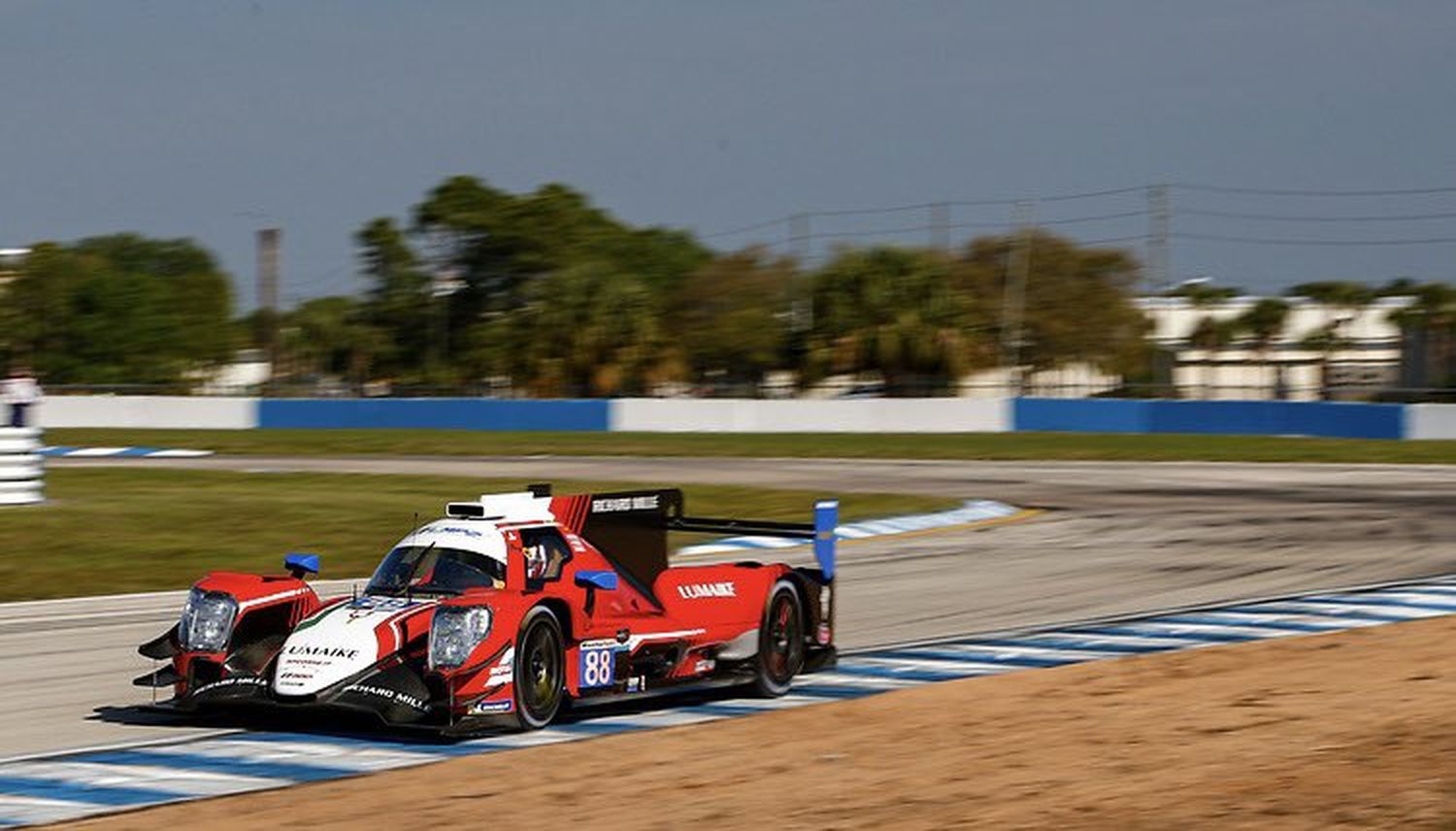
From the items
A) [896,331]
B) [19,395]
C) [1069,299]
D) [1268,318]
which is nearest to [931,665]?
[19,395]

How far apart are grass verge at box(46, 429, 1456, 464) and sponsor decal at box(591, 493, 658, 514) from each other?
1115 inches

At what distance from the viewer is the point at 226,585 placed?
10.8m

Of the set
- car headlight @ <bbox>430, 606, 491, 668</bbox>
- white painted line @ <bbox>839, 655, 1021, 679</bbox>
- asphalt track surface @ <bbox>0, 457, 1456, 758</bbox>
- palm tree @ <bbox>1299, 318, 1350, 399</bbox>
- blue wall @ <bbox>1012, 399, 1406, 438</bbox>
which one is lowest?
white painted line @ <bbox>839, 655, 1021, 679</bbox>

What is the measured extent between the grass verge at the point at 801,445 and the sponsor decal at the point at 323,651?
3061 centimetres

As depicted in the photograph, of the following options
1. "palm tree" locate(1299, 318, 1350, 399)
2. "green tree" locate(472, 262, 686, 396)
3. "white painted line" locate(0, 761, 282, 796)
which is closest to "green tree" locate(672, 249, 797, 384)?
"green tree" locate(472, 262, 686, 396)

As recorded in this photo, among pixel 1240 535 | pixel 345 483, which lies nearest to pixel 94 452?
pixel 345 483

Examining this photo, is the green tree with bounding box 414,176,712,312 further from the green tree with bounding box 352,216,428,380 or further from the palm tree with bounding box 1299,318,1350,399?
the palm tree with bounding box 1299,318,1350,399

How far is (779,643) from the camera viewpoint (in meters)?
12.1

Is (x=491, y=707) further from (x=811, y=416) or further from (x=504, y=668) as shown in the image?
(x=811, y=416)

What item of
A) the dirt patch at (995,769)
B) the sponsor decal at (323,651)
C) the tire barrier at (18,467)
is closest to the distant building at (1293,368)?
the tire barrier at (18,467)

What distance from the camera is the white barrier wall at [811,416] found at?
5406cm

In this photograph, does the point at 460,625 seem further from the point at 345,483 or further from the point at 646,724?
the point at 345,483

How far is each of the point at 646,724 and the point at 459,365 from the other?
74.6m

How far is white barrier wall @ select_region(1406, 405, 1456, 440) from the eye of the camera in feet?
143
